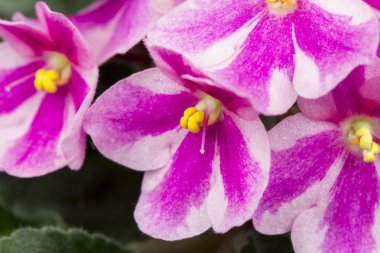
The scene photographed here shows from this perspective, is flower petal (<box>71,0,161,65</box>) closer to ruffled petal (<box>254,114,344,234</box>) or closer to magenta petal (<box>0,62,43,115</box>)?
magenta petal (<box>0,62,43,115</box>)

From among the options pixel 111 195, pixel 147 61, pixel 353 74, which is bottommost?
pixel 111 195

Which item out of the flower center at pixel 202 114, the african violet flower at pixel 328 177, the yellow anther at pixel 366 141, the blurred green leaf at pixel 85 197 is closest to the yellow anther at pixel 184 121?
the flower center at pixel 202 114

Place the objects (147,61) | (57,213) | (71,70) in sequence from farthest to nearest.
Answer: (57,213)
(147,61)
(71,70)

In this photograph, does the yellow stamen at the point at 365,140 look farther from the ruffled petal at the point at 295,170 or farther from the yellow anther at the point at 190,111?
the yellow anther at the point at 190,111

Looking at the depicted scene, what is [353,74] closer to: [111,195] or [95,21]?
[95,21]

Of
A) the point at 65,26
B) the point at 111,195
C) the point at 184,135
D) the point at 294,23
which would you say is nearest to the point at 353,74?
the point at 294,23

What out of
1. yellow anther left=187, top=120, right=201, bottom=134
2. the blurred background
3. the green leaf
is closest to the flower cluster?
yellow anther left=187, top=120, right=201, bottom=134

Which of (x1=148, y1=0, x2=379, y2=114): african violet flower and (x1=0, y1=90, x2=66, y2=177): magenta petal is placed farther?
(x1=0, y1=90, x2=66, y2=177): magenta petal
